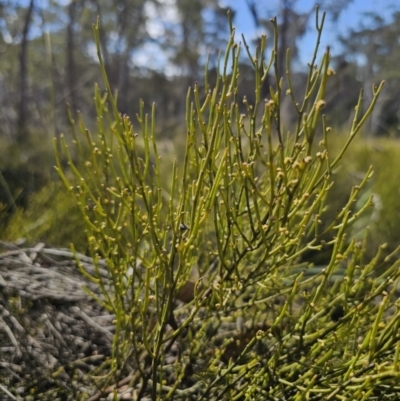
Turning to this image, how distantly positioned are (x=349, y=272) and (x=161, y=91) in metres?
21.3

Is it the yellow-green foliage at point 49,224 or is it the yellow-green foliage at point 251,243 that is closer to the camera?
the yellow-green foliage at point 251,243

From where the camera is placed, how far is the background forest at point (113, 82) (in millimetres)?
2076

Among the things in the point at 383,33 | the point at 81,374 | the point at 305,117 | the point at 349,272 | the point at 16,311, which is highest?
the point at 383,33

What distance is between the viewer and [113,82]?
12.2 metres

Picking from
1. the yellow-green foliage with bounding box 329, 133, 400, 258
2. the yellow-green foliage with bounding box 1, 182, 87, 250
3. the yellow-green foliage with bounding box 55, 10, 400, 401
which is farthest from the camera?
the yellow-green foliage with bounding box 329, 133, 400, 258

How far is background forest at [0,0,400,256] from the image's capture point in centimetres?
208

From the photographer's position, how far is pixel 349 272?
0.88 metres

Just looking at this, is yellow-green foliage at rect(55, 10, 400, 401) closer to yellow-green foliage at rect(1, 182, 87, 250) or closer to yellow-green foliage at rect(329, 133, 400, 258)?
yellow-green foliage at rect(1, 182, 87, 250)

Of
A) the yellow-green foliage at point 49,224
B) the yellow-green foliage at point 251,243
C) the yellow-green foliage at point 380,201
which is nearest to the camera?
the yellow-green foliage at point 251,243

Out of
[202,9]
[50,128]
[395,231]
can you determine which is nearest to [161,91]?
[202,9]

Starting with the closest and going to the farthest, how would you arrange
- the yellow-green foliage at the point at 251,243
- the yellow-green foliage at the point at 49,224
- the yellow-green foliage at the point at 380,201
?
1. the yellow-green foliage at the point at 251,243
2. the yellow-green foliage at the point at 49,224
3. the yellow-green foliage at the point at 380,201

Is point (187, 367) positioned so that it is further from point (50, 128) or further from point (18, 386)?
point (50, 128)

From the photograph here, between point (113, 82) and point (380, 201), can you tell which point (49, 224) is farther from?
point (113, 82)

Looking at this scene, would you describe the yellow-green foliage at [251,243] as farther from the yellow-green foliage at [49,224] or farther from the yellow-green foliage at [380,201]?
the yellow-green foliage at [380,201]
